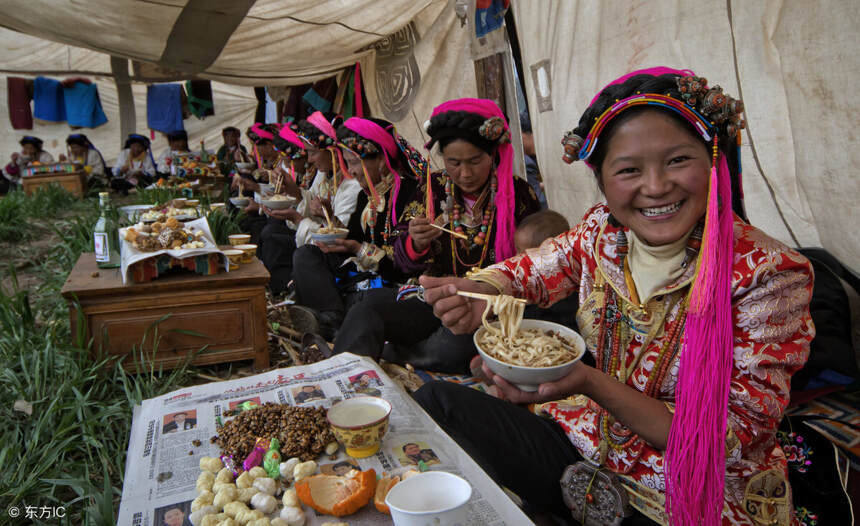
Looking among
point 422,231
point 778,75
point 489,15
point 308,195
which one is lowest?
point 422,231

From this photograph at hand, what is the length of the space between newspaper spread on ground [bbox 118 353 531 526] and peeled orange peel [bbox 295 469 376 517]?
31mm

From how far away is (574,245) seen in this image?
185 centimetres

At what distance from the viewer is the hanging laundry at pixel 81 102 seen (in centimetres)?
1332

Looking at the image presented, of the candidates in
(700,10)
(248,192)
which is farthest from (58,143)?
(700,10)

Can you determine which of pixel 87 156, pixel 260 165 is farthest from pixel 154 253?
pixel 87 156

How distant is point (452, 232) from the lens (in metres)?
2.78

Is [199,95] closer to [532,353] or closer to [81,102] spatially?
[81,102]

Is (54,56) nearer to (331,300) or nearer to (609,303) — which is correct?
(331,300)

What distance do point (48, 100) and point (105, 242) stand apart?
13.2 m

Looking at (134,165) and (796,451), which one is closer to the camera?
(796,451)

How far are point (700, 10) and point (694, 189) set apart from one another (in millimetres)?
1446

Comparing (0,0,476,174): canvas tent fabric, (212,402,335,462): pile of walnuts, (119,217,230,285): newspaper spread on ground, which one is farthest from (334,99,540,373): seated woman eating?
(0,0,476,174): canvas tent fabric

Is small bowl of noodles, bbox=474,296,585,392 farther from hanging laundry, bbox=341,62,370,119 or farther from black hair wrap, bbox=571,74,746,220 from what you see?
hanging laundry, bbox=341,62,370,119

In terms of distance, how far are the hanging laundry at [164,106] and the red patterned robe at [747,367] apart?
14.8m
